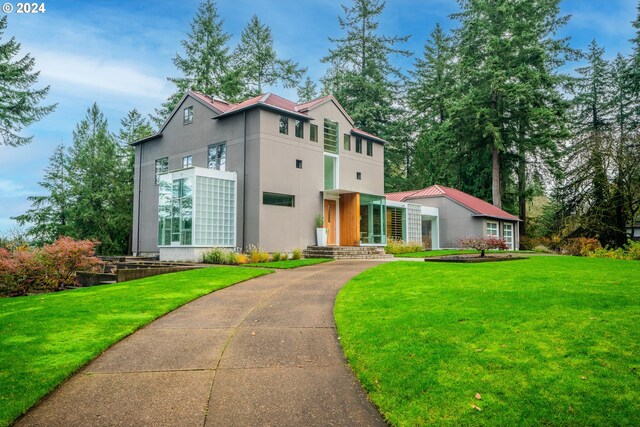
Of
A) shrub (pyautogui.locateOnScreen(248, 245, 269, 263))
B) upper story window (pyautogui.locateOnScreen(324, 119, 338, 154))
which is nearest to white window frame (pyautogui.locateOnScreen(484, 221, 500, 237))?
upper story window (pyautogui.locateOnScreen(324, 119, 338, 154))

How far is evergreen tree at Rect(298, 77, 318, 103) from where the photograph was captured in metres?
46.4

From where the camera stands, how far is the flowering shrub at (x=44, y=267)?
12.9 metres

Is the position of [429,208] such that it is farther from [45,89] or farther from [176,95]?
[45,89]

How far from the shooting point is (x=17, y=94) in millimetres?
27031

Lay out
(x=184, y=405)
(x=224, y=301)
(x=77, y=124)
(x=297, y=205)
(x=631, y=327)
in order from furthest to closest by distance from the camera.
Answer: (x=77, y=124) < (x=297, y=205) < (x=224, y=301) < (x=631, y=327) < (x=184, y=405)

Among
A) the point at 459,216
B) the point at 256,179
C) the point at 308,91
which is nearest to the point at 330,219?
the point at 256,179

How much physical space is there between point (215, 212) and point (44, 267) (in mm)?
7635

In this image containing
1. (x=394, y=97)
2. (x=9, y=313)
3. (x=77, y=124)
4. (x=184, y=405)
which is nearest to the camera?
(x=184, y=405)

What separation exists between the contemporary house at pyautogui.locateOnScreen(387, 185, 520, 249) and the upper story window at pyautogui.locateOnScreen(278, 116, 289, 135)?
11.6 m

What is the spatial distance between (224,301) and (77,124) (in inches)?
1493

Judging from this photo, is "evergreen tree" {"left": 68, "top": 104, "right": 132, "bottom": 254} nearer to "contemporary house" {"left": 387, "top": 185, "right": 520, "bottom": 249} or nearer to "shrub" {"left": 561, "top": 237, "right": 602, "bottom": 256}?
"contemporary house" {"left": 387, "top": 185, "right": 520, "bottom": 249}

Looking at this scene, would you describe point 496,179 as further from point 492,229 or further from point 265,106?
point 265,106

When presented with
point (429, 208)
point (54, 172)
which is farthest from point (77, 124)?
point (429, 208)

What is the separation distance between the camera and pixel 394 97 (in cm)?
4328
